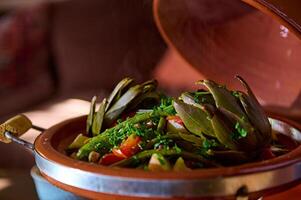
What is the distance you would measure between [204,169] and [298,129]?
0.79ft

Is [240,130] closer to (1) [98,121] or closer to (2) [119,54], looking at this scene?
(1) [98,121]

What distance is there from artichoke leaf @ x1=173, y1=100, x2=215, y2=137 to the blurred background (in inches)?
14.4

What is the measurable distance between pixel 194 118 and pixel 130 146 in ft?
0.30

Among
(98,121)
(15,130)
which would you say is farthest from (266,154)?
(15,130)

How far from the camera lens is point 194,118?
2.21 ft

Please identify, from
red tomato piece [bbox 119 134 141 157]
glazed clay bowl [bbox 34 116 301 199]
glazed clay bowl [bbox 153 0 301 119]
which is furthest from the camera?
glazed clay bowl [bbox 153 0 301 119]

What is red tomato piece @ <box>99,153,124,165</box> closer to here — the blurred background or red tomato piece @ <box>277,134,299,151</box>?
red tomato piece @ <box>277,134,299,151</box>

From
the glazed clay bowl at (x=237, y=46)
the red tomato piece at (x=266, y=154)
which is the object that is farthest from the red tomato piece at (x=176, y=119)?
the glazed clay bowl at (x=237, y=46)

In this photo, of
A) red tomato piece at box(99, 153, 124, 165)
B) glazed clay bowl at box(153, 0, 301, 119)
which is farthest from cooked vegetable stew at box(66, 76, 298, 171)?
glazed clay bowl at box(153, 0, 301, 119)

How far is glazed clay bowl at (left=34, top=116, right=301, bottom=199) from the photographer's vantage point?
582 mm

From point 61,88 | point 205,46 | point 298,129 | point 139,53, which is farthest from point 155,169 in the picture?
point 61,88

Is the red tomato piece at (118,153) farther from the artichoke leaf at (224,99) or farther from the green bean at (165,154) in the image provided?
the artichoke leaf at (224,99)

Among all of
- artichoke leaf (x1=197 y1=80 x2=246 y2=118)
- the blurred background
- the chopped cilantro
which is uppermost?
artichoke leaf (x1=197 y1=80 x2=246 y2=118)

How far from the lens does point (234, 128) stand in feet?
2.17
